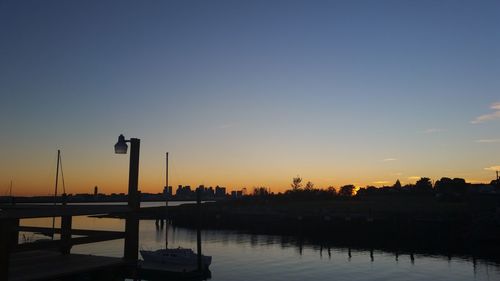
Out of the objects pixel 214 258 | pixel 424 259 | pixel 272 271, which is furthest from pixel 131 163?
pixel 424 259

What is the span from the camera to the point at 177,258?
1801 inches

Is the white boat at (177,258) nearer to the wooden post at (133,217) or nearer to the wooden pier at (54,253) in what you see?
the wooden pier at (54,253)

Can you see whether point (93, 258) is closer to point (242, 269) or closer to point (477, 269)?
point (242, 269)

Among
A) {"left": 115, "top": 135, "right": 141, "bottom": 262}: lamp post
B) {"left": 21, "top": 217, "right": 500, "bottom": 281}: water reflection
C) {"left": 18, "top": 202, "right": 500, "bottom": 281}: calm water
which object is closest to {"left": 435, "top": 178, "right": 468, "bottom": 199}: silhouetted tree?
{"left": 21, "top": 217, "right": 500, "bottom": 281}: water reflection

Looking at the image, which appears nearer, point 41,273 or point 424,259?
point 41,273

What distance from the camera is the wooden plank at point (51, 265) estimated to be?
8.24m

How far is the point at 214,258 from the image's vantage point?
59.6 m

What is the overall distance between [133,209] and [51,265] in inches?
82.0

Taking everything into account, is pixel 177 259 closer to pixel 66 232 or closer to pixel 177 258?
pixel 177 258

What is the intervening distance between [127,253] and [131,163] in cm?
215

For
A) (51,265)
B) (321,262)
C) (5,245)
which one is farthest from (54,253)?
(321,262)

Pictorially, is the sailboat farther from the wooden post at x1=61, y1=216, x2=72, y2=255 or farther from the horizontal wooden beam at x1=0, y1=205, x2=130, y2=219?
the horizontal wooden beam at x1=0, y1=205, x2=130, y2=219

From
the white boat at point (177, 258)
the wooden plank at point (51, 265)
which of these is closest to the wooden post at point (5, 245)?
the wooden plank at point (51, 265)

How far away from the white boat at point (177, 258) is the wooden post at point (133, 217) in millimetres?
36153
